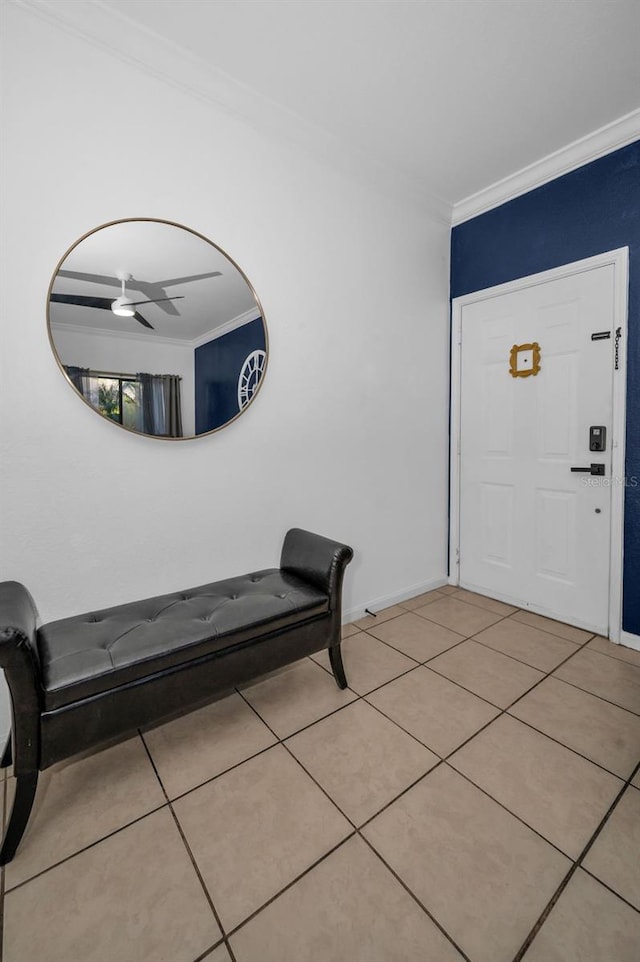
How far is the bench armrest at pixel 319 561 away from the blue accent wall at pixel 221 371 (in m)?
0.75

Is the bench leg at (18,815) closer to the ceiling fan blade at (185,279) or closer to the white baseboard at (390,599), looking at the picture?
the white baseboard at (390,599)

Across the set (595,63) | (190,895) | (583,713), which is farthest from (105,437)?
(595,63)

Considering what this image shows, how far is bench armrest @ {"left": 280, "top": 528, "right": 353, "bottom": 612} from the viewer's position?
1967mm

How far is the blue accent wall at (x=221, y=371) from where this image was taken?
208cm

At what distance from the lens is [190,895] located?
1.13 m

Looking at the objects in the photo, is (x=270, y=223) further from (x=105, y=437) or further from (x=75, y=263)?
(x=105, y=437)

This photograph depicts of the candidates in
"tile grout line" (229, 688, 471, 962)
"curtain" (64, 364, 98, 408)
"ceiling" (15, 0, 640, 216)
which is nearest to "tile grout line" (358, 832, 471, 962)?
"tile grout line" (229, 688, 471, 962)

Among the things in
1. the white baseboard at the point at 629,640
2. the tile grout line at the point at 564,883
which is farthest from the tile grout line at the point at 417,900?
the white baseboard at the point at 629,640

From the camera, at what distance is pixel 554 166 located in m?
2.57

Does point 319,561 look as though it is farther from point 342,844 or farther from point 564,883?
point 564,883

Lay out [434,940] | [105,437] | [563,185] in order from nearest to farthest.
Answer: [434,940] → [105,437] → [563,185]

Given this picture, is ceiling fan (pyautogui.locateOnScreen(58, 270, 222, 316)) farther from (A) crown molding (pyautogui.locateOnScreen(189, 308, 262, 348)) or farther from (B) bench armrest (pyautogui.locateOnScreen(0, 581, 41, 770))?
(B) bench armrest (pyautogui.locateOnScreen(0, 581, 41, 770))

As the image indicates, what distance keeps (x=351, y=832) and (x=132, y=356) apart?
79.0 inches

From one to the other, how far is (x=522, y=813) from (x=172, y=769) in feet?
4.03
